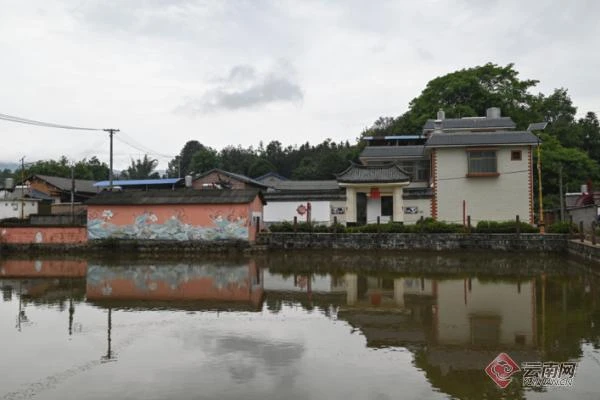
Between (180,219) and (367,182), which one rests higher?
(367,182)

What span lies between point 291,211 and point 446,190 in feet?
31.7

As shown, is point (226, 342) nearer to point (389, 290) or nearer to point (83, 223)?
point (389, 290)

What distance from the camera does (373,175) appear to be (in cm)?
2941

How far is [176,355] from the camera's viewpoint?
25.3 feet

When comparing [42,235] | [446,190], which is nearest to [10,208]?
[42,235]

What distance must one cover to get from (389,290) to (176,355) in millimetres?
7600

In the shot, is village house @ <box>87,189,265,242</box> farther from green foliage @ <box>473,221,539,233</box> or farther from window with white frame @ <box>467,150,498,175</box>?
window with white frame @ <box>467,150,498,175</box>

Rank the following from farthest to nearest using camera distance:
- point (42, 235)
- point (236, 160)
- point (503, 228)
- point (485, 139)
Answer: point (236, 160) < point (485, 139) < point (42, 235) < point (503, 228)

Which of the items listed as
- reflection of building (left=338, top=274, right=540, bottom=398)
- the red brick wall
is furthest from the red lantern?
the red brick wall

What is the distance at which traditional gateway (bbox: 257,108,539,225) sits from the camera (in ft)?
95.4

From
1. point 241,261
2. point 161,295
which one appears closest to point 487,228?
point 241,261

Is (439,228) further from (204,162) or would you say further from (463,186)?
(204,162)

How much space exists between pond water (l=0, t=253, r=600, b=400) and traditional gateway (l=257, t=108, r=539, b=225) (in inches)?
485

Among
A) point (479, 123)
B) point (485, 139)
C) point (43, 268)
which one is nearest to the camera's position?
point (43, 268)
